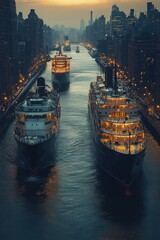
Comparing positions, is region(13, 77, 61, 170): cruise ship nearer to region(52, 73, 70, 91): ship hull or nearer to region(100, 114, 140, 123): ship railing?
region(100, 114, 140, 123): ship railing

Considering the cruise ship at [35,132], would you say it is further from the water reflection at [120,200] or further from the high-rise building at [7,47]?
the high-rise building at [7,47]

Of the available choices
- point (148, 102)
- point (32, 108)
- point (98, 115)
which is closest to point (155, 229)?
point (98, 115)

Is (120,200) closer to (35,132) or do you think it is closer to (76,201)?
(76,201)

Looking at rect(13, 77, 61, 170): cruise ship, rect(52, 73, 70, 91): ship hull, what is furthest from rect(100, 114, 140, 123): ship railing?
rect(52, 73, 70, 91): ship hull

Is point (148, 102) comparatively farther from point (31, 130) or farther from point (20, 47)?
point (20, 47)

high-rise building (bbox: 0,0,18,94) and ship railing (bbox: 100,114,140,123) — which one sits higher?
high-rise building (bbox: 0,0,18,94)

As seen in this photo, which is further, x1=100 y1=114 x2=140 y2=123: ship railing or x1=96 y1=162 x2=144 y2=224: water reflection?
x1=100 y1=114 x2=140 y2=123: ship railing
